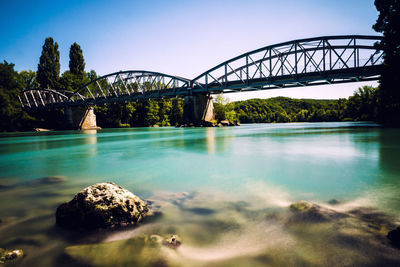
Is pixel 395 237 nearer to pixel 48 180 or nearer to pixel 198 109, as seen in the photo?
pixel 48 180

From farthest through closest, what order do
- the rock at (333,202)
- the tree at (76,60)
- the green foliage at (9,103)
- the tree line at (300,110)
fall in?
the tree at (76,60)
the tree line at (300,110)
the green foliage at (9,103)
the rock at (333,202)

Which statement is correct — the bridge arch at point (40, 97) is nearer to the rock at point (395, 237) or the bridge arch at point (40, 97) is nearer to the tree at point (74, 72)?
the tree at point (74, 72)

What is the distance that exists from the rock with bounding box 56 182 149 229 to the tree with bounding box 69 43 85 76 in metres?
107

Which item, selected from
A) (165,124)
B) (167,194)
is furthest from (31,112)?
(167,194)

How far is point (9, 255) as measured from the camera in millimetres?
2662

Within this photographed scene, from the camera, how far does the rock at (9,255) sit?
260cm

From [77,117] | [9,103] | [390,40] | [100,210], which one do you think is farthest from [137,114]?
[100,210]

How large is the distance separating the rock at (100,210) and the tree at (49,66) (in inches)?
3947

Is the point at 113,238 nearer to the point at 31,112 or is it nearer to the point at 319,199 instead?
the point at 319,199

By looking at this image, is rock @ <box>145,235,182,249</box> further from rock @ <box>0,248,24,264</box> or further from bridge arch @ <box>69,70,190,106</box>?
bridge arch @ <box>69,70,190,106</box>

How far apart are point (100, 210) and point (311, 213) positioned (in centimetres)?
348

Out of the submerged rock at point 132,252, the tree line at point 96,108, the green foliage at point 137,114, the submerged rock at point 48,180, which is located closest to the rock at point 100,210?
the submerged rock at point 132,252

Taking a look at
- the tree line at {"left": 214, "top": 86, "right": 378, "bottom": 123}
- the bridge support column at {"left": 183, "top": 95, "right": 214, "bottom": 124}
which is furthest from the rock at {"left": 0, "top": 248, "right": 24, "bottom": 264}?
the tree line at {"left": 214, "top": 86, "right": 378, "bottom": 123}

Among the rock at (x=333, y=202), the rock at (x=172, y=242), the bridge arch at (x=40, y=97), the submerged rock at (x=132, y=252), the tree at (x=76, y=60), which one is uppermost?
the tree at (x=76, y=60)
